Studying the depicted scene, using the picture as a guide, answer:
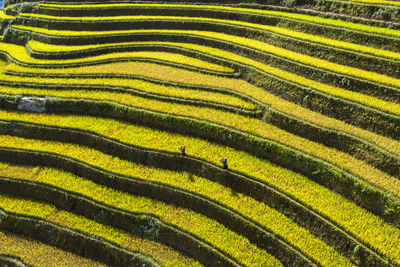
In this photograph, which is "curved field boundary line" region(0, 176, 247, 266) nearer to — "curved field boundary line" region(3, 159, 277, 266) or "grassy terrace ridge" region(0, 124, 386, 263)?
"curved field boundary line" region(3, 159, 277, 266)

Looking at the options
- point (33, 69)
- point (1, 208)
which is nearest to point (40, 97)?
point (33, 69)

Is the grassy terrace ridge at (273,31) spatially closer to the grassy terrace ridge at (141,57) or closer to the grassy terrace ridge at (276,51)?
the grassy terrace ridge at (276,51)

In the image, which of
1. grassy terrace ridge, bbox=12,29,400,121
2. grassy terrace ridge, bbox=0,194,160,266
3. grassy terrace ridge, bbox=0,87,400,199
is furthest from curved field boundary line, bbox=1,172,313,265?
grassy terrace ridge, bbox=12,29,400,121

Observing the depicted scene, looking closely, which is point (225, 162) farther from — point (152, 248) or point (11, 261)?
point (11, 261)

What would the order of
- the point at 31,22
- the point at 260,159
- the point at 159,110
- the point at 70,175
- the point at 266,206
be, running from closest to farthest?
the point at 266,206, the point at 260,159, the point at 70,175, the point at 159,110, the point at 31,22

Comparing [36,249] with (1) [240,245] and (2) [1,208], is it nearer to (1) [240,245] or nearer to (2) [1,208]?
(2) [1,208]

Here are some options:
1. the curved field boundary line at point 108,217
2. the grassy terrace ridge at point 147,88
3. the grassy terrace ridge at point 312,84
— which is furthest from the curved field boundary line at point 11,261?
the grassy terrace ridge at point 312,84
